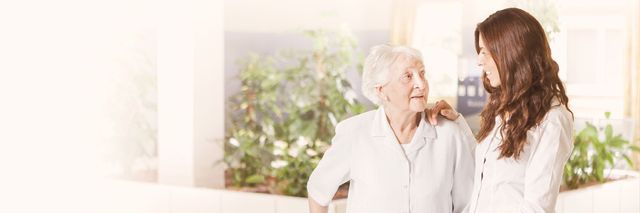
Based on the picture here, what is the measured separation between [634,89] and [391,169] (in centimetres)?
314

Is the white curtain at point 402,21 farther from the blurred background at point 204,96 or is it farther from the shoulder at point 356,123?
the shoulder at point 356,123

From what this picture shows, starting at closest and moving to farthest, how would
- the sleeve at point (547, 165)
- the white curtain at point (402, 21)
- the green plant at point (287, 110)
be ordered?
the sleeve at point (547, 165) < the green plant at point (287, 110) < the white curtain at point (402, 21)

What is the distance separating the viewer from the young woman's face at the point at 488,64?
6.79 feet

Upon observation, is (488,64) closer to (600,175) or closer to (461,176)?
(461,176)

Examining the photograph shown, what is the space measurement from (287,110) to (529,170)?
2.26 metres

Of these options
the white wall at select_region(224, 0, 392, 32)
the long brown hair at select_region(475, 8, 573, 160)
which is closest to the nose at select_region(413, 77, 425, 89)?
the long brown hair at select_region(475, 8, 573, 160)

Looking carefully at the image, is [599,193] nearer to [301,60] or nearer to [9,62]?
[301,60]

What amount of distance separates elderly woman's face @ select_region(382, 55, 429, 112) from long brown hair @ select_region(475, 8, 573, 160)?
221 mm

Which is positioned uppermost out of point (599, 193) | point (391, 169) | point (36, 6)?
point (36, 6)

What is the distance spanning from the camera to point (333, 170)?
95.3 inches

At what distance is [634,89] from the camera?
502 centimetres

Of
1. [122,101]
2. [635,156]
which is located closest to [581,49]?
[635,156]

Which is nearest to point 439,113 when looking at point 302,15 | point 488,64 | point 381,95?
point 381,95

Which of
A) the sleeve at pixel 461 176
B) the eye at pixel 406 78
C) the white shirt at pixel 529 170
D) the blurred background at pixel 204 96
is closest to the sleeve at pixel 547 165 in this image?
the white shirt at pixel 529 170
